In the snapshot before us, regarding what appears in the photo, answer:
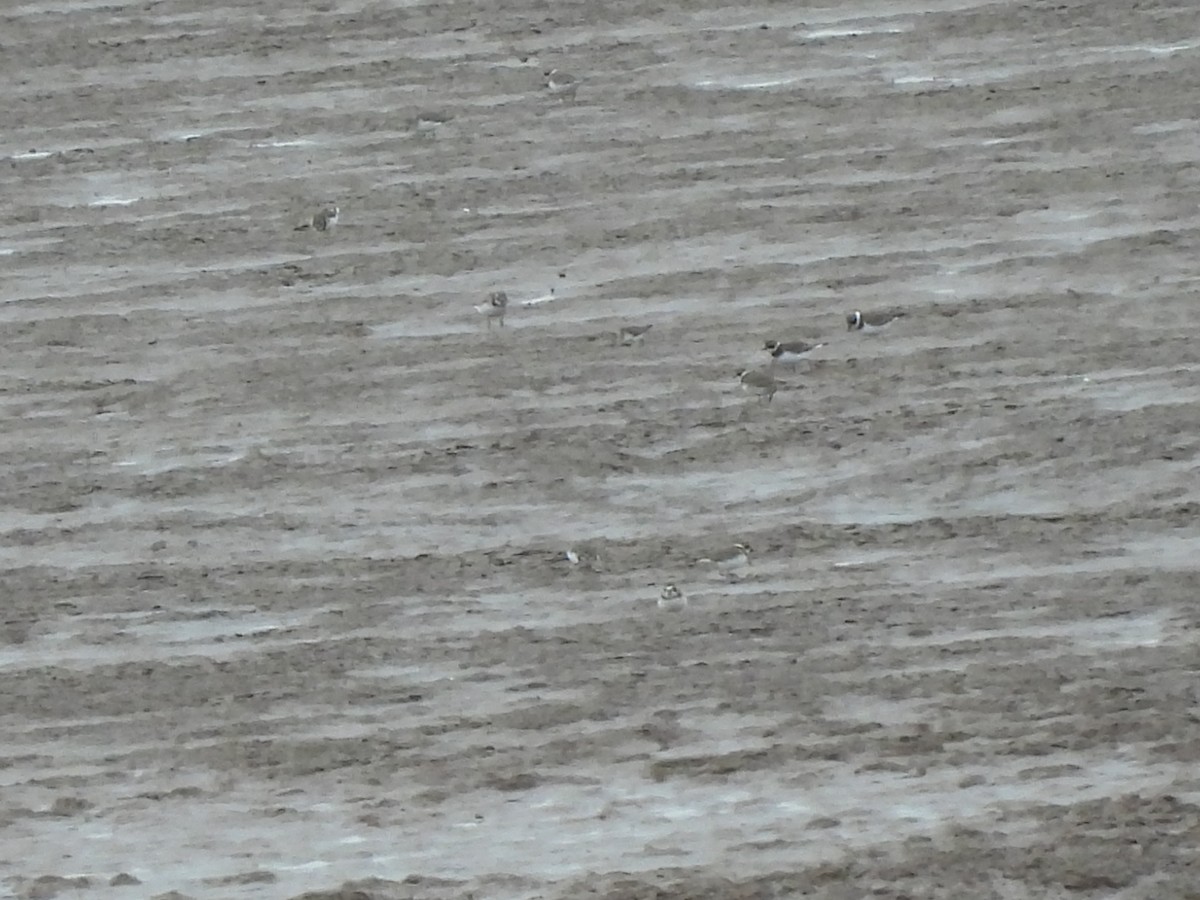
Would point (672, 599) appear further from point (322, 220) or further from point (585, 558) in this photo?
point (322, 220)

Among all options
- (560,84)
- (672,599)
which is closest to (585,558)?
(672,599)

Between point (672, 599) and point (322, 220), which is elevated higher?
point (322, 220)

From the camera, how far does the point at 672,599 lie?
0.32 meters

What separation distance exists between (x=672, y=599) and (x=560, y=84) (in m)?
0.15

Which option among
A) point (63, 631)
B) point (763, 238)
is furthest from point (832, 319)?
point (63, 631)

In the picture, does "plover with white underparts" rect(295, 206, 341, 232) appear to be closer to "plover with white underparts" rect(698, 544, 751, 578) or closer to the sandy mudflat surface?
the sandy mudflat surface

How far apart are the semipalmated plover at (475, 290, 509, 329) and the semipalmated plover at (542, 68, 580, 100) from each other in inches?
2.4

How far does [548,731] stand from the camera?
1.05 ft

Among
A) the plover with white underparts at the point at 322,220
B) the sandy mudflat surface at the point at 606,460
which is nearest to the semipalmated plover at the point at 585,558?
the sandy mudflat surface at the point at 606,460

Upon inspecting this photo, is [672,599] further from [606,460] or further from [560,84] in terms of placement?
[560,84]

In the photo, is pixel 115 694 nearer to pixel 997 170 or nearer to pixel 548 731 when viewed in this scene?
pixel 548 731

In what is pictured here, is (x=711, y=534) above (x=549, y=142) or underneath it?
underneath

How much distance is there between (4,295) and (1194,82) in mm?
347

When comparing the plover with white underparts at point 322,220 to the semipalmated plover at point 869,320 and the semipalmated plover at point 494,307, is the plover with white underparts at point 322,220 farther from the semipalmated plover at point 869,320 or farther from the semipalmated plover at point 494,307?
the semipalmated plover at point 869,320
